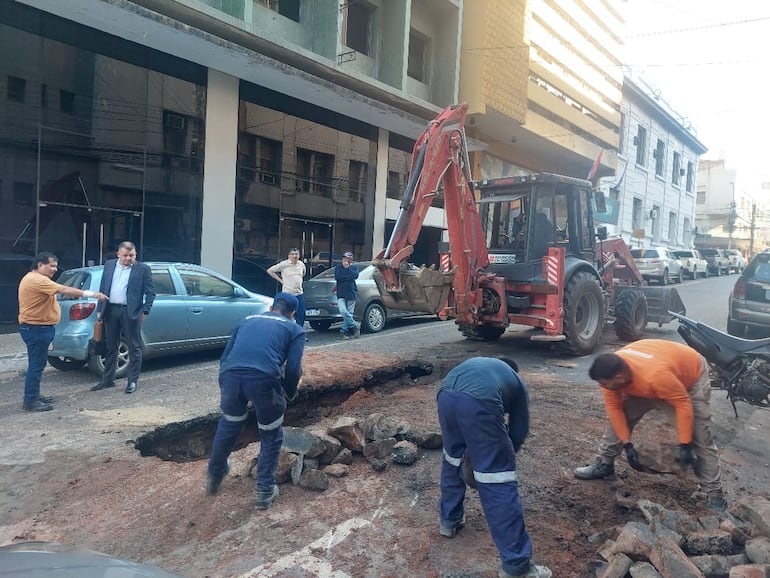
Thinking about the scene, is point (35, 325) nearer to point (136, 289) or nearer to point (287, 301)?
point (136, 289)

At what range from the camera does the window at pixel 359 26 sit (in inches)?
633

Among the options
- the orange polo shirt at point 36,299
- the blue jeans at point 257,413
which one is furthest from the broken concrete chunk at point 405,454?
the orange polo shirt at point 36,299

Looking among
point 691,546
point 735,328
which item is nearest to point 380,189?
point 735,328

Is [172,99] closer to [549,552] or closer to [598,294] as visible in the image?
[598,294]

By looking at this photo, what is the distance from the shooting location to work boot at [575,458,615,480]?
4266 mm

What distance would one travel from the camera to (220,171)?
517 inches

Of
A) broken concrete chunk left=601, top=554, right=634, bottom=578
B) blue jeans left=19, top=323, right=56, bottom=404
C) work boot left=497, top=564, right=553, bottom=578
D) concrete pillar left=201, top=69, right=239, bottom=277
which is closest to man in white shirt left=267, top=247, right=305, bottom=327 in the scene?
concrete pillar left=201, top=69, right=239, bottom=277

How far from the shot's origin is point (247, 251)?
13969 millimetres

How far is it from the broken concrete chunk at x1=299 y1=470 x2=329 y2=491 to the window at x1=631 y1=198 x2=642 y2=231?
32697mm

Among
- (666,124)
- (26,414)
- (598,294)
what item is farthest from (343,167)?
(666,124)

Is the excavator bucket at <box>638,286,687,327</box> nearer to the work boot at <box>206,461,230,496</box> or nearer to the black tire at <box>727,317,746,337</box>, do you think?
the black tire at <box>727,317,746,337</box>

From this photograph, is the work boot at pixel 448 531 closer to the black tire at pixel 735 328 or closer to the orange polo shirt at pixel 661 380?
the orange polo shirt at pixel 661 380

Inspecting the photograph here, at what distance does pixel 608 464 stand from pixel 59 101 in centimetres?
1119

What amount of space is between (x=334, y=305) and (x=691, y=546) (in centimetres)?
829
